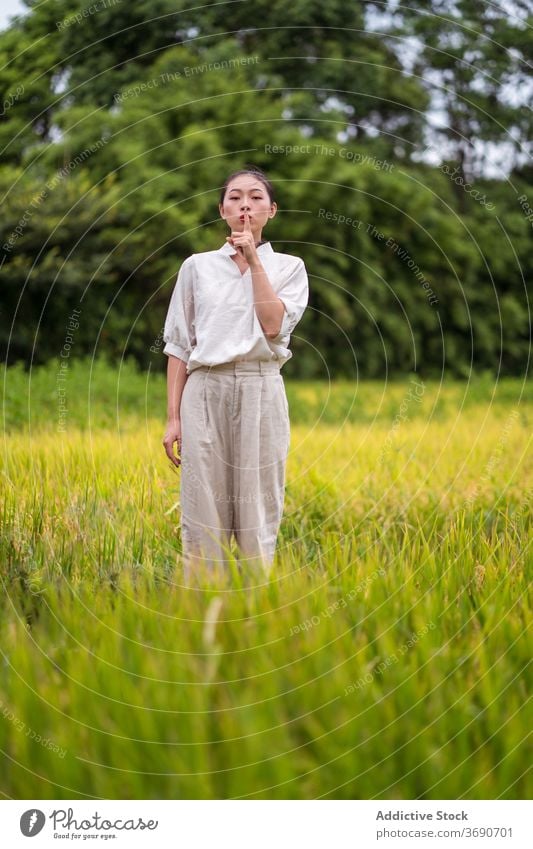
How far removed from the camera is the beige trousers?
262 cm

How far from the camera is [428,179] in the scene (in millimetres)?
14883

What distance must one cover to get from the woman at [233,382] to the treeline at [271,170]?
4056 millimetres

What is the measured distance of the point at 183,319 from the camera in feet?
8.79

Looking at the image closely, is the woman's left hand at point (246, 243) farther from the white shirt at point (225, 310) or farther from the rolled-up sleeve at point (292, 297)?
the rolled-up sleeve at point (292, 297)

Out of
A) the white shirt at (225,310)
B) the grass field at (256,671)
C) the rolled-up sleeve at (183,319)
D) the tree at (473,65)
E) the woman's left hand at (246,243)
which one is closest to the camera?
the grass field at (256,671)

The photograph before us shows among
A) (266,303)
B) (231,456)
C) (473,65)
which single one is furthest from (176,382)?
(473,65)

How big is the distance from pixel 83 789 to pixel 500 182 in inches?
636

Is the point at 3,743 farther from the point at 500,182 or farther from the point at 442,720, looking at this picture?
the point at 500,182

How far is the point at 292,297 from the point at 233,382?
317 millimetres

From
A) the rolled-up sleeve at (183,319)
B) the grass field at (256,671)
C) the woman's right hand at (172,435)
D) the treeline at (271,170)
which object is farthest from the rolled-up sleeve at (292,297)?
the treeline at (271,170)

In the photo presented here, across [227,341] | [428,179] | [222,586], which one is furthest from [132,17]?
[222,586]

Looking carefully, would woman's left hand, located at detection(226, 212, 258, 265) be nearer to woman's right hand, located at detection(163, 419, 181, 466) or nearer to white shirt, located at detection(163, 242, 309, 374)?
white shirt, located at detection(163, 242, 309, 374)

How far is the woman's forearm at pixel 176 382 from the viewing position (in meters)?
2.72

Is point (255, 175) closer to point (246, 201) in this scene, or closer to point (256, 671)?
point (246, 201)
